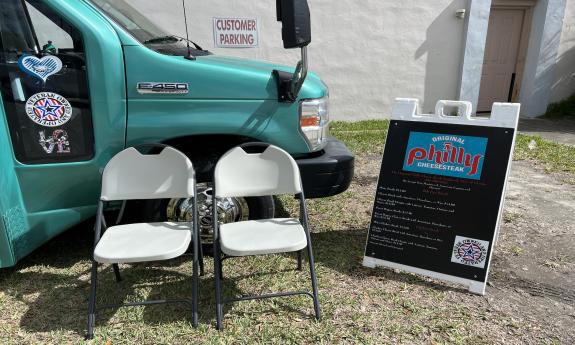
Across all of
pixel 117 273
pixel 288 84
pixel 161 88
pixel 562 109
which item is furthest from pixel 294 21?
pixel 562 109

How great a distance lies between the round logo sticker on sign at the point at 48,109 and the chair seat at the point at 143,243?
779 mm

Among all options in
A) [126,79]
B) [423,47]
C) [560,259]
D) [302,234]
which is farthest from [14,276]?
[423,47]

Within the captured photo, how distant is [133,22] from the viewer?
305cm

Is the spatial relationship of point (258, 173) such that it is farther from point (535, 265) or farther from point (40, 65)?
point (535, 265)

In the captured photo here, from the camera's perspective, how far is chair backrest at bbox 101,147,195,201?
2730 millimetres

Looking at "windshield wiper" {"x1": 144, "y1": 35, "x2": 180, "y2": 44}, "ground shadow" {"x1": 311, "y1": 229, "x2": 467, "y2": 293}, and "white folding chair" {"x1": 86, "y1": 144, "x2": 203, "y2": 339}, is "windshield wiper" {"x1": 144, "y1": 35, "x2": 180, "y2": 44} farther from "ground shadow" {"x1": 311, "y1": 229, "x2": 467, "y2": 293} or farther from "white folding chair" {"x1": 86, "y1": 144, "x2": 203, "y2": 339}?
"ground shadow" {"x1": 311, "y1": 229, "x2": 467, "y2": 293}

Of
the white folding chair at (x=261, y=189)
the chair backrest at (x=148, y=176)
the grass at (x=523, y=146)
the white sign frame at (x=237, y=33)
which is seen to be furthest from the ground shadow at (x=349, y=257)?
the white sign frame at (x=237, y=33)

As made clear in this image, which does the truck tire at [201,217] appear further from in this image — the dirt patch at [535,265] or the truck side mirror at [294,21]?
the dirt patch at [535,265]

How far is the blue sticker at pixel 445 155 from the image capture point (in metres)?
2.79

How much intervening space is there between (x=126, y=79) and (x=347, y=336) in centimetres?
208

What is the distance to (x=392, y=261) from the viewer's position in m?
3.06

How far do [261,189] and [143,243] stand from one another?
834 mm

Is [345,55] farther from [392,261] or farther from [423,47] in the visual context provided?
[392,261]

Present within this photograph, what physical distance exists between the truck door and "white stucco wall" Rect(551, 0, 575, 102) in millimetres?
9856
